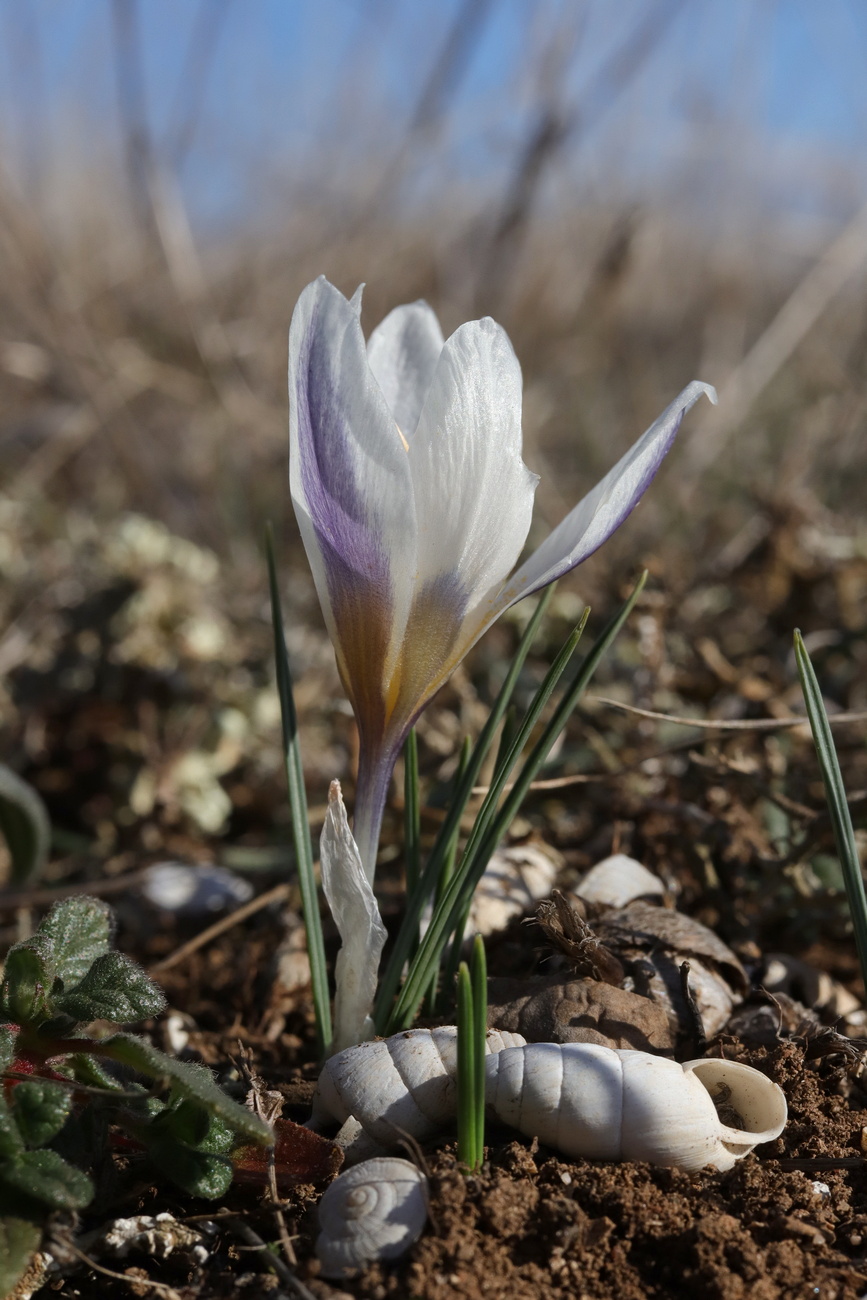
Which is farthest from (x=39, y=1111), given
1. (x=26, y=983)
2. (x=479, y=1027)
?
(x=479, y=1027)

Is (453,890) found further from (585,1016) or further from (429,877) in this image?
(585,1016)

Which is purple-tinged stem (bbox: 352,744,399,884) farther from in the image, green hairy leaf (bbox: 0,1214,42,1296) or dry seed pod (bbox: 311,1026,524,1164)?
green hairy leaf (bbox: 0,1214,42,1296)

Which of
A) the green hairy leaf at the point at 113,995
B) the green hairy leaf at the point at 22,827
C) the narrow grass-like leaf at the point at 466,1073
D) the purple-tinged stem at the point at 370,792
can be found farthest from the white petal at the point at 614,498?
the green hairy leaf at the point at 22,827

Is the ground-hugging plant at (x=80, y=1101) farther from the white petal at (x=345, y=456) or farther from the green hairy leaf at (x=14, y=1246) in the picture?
the white petal at (x=345, y=456)

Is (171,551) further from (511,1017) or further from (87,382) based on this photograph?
(511,1017)

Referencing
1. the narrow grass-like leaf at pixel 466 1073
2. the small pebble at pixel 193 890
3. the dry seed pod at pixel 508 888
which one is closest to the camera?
the narrow grass-like leaf at pixel 466 1073
